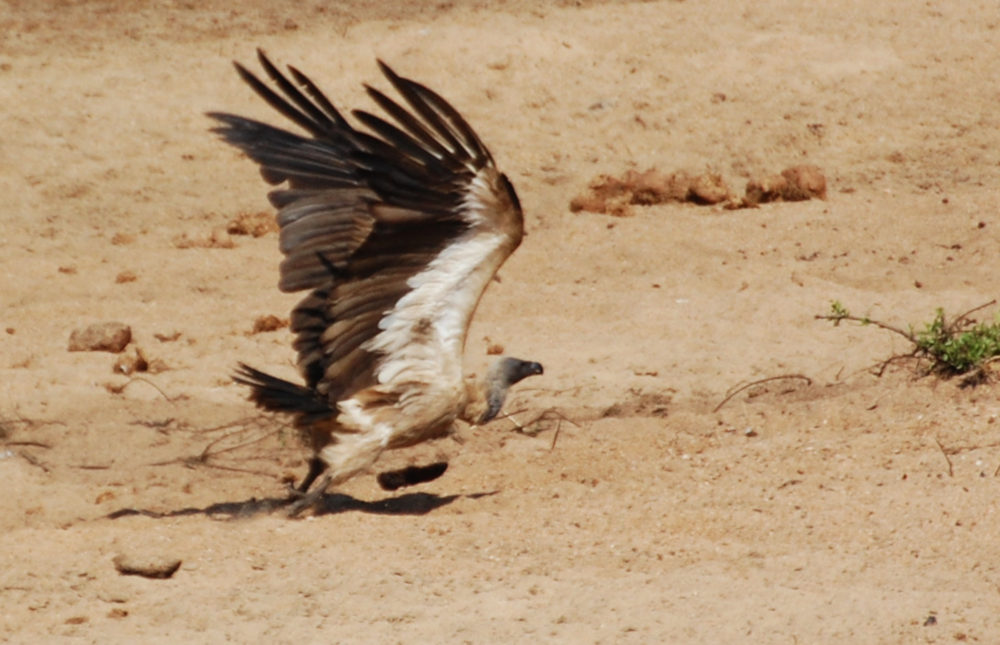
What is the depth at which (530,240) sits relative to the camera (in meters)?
9.77

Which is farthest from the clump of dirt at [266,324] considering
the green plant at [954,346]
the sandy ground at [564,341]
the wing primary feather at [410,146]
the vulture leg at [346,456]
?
the green plant at [954,346]

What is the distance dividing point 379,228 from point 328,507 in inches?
47.8

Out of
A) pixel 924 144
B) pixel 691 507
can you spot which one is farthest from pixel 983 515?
pixel 924 144

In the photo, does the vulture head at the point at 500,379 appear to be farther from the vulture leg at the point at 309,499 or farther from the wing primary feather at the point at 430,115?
the wing primary feather at the point at 430,115

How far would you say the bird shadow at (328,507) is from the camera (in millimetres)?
6551

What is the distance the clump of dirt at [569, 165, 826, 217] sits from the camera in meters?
10.1

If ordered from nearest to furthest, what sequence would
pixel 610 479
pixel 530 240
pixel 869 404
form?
pixel 610 479 < pixel 869 404 < pixel 530 240

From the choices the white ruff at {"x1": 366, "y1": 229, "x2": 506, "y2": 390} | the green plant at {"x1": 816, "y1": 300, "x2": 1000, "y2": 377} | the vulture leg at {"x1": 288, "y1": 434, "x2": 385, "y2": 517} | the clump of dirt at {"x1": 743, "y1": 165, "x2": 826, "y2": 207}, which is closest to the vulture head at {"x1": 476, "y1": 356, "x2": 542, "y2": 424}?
the white ruff at {"x1": 366, "y1": 229, "x2": 506, "y2": 390}

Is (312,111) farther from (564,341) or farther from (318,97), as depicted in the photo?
(564,341)

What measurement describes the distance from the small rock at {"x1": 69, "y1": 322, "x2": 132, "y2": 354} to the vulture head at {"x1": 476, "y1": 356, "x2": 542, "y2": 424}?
2.20 metres

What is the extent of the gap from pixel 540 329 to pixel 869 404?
205 cm

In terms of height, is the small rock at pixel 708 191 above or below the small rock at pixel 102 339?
below

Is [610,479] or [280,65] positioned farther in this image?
[280,65]

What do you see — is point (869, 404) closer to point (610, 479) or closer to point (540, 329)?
point (610, 479)
